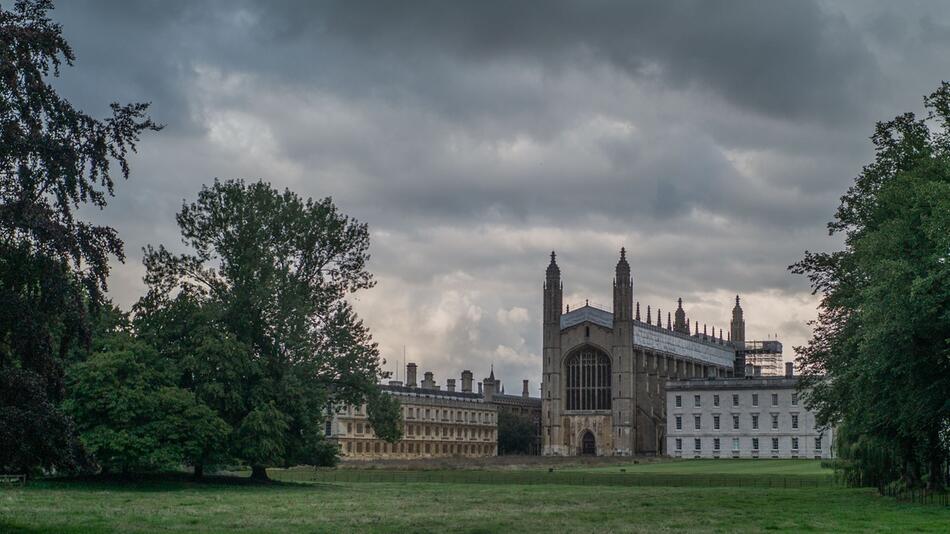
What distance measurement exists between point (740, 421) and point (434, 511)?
331 ft

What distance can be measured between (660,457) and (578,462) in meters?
17.0

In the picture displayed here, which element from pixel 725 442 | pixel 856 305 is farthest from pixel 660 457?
pixel 856 305

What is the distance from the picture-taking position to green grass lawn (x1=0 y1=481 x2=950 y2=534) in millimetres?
30891

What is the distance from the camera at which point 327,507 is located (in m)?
40.2

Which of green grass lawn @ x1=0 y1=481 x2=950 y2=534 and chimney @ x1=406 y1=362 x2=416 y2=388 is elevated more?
chimney @ x1=406 y1=362 x2=416 y2=388

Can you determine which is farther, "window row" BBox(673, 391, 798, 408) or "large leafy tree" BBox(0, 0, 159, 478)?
"window row" BBox(673, 391, 798, 408)

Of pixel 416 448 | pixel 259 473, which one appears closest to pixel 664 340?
pixel 416 448

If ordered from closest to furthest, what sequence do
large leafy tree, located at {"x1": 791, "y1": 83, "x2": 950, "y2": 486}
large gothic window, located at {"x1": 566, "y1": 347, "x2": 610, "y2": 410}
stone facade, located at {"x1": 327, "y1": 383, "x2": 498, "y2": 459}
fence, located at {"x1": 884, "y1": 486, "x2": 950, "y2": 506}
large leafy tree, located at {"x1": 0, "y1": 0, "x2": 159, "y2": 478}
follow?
1. large leafy tree, located at {"x1": 0, "y1": 0, "x2": 159, "y2": 478}
2. large leafy tree, located at {"x1": 791, "y1": 83, "x2": 950, "y2": 486}
3. fence, located at {"x1": 884, "y1": 486, "x2": 950, "y2": 506}
4. stone facade, located at {"x1": 327, "y1": 383, "x2": 498, "y2": 459}
5. large gothic window, located at {"x1": 566, "y1": 347, "x2": 610, "y2": 410}

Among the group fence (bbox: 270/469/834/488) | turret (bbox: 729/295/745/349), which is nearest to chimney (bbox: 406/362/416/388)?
turret (bbox: 729/295/745/349)

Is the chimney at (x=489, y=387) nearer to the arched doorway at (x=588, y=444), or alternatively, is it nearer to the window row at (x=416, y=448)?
the window row at (x=416, y=448)

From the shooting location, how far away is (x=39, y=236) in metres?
24.3

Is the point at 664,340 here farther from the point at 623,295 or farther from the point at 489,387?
the point at 489,387

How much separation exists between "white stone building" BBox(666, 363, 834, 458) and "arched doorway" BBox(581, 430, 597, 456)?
9.17 m

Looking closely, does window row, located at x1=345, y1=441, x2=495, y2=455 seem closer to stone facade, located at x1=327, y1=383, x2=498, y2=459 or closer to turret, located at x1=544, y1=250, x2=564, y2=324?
stone facade, located at x1=327, y1=383, x2=498, y2=459
